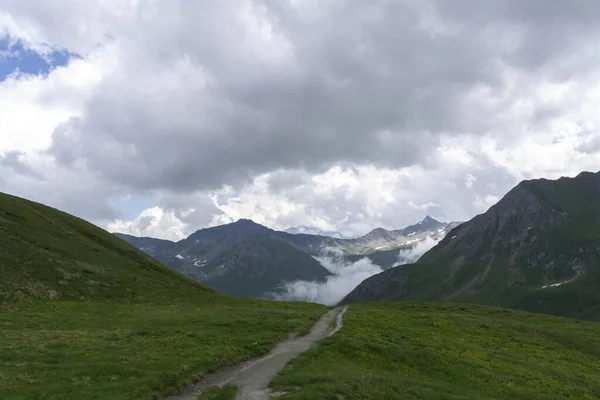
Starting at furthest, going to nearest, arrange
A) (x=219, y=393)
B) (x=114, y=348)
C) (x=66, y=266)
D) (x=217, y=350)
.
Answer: (x=66, y=266) → (x=217, y=350) → (x=114, y=348) → (x=219, y=393)

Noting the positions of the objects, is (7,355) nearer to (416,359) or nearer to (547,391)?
(416,359)

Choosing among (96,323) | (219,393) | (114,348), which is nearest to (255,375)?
(219,393)

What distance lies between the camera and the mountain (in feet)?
192

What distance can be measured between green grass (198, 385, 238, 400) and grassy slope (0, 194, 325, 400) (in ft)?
8.52

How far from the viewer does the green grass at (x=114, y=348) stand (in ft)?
72.9

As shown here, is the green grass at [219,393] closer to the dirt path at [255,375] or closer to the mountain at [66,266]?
the dirt path at [255,375]

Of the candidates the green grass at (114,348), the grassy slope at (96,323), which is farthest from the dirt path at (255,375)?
the grassy slope at (96,323)

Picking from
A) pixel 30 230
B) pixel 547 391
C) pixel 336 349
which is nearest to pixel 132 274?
pixel 30 230

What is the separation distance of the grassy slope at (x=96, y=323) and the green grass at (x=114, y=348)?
3.6 inches

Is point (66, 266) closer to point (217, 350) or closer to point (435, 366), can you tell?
point (217, 350)

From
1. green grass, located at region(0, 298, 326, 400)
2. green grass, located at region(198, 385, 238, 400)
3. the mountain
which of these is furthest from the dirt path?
A: the mountain

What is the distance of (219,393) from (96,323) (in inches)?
1116

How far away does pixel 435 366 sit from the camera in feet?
116

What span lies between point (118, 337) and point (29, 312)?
794 inches
